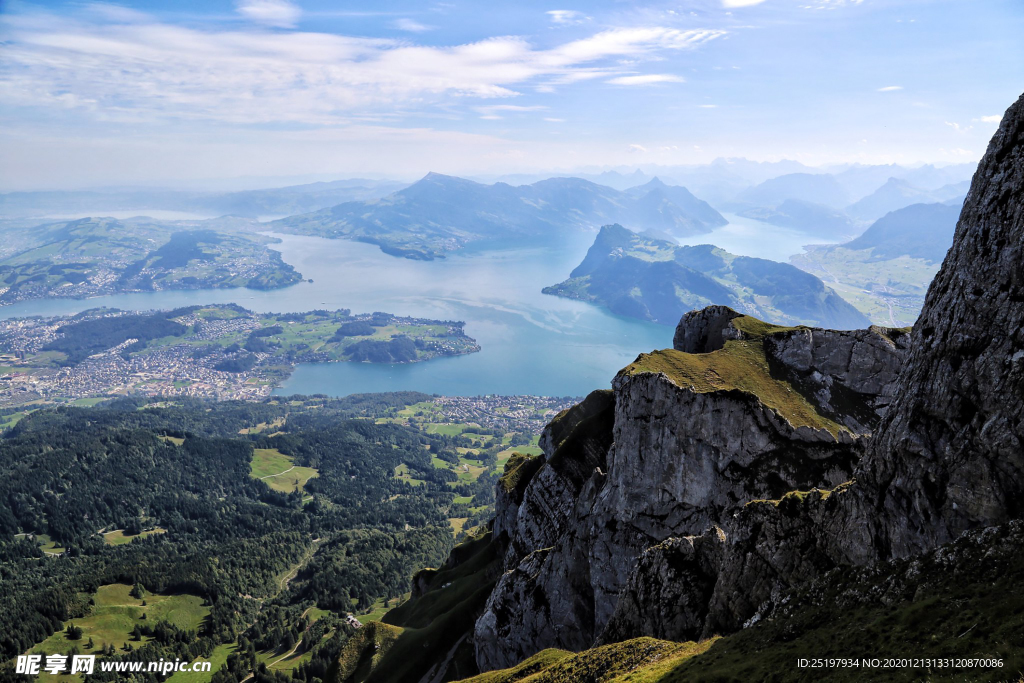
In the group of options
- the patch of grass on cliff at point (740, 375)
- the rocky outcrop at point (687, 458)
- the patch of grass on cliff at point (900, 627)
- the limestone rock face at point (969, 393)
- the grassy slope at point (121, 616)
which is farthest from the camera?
the grassy slope at point (121, 616)

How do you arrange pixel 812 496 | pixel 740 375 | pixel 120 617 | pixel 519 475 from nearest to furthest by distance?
pixel 812 496, pixel 740 375, pixel 519 475, pixel 120 617

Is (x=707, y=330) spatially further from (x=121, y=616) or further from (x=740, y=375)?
(x=121, y=616)

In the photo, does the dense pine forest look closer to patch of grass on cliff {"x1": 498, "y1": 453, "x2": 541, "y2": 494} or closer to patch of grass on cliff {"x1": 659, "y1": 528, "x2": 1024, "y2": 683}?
patch of grass on cliff {"x1": 498, "y1": 453, "x2": 541, "y2": 494}

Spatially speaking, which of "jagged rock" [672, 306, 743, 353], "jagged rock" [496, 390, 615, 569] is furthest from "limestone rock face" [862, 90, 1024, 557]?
"jagged rock" [496, 390, 615, 569]

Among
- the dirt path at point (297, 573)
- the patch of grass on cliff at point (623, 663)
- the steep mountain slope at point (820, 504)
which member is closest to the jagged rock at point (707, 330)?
the steep mountain slope at point (820, 504)

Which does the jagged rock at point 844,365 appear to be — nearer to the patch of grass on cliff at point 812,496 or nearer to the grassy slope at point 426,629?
the patch of grass on cliff at point 812,496

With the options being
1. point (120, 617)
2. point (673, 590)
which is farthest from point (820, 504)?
point (120, 617)
